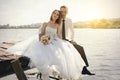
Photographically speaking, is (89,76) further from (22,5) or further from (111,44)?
(22,5)

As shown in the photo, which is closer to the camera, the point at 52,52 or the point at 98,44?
the point at 52,52

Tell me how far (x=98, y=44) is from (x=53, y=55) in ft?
3.78

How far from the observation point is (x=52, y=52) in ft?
12.1

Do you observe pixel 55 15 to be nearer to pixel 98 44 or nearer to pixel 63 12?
pixel 63 12

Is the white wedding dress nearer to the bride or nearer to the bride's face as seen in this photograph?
the bride

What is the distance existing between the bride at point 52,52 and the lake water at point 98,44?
1.44 ft

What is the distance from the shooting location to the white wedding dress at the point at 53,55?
3547 mm

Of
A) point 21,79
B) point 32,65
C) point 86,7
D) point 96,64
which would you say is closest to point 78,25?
point 86,7

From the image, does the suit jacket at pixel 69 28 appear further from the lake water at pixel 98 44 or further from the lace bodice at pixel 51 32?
the lace bodice at pixel 51 32

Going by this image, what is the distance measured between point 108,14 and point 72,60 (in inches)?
46.7

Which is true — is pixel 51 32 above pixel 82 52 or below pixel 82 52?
above

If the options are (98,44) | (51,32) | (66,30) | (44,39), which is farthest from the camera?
(98,44)

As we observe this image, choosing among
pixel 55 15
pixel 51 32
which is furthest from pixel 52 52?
pixel 55 15

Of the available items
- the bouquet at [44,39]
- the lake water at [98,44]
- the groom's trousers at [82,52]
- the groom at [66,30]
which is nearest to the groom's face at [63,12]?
the groom at [66,30]
